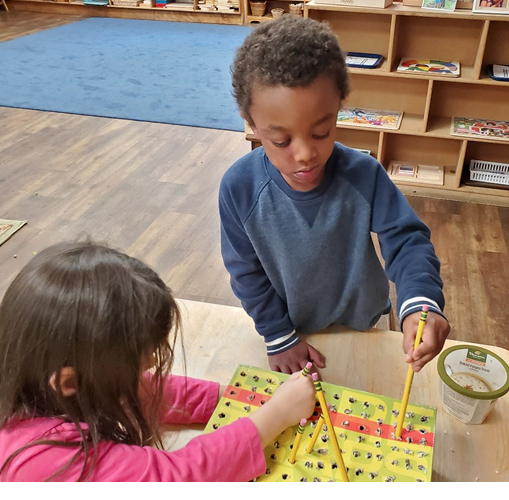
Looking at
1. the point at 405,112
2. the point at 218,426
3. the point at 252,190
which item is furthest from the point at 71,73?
the point at 218,426

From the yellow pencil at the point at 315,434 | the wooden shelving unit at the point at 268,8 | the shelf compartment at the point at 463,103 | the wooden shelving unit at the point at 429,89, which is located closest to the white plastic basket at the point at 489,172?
the wooden shelving unit at the point at 429,89

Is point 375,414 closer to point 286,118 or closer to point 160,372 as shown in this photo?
point 160,372

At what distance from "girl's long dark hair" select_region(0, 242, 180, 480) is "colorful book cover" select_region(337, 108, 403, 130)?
7.35 ft

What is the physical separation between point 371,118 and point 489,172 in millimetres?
667

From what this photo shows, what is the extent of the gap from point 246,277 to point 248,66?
0.38 metres

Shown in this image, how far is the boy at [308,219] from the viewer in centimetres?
77

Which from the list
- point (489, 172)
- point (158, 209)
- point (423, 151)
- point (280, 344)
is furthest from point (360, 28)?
point (280, 344)

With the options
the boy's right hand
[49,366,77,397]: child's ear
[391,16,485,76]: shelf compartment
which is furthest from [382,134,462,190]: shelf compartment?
[49,366,77,397]: child's ear

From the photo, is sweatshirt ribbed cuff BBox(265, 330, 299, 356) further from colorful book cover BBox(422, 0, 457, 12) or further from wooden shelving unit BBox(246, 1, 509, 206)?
Result: colorful book cover BBox(422, 0, 457, 12)

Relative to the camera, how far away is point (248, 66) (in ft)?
2.67

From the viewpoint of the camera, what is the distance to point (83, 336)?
0.58 m

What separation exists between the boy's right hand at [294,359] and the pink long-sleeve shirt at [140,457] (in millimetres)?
190

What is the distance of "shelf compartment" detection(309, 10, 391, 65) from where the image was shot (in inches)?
103

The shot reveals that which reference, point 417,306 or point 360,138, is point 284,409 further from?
point 360,138
